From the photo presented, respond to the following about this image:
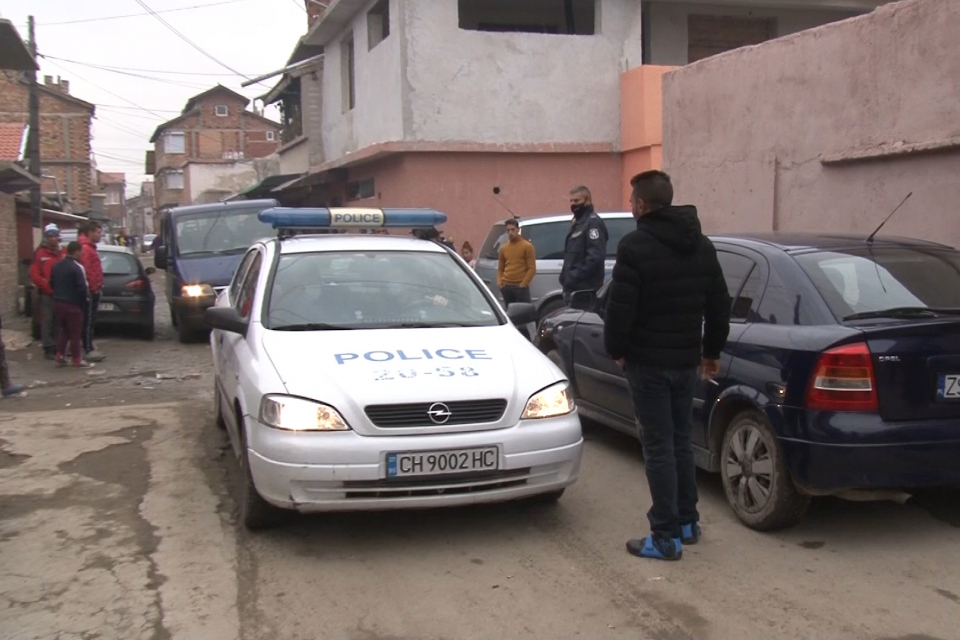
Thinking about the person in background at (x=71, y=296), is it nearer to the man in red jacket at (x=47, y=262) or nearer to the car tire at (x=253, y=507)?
the man in red jacket at (x=47, y=262)

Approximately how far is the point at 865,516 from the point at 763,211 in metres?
6.89

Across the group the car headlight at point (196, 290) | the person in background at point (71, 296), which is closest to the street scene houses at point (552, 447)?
the person in background at point (71, 296)

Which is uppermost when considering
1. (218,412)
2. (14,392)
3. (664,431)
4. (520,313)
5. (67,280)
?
(67,280)

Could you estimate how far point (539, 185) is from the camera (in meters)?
19.6

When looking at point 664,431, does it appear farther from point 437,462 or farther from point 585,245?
point 585,245

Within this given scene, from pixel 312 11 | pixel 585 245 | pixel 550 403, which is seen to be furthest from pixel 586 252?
pixel 312 11

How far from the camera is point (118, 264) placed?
15.7m

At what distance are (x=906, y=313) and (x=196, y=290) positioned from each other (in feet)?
37.8

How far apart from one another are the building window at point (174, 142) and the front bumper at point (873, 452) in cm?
7179

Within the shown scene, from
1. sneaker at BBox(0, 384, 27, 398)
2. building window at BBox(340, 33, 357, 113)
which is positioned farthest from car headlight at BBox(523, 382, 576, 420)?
building window at BBox(340, 33, 357, 113)

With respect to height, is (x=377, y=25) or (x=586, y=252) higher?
(x=377, y=25)

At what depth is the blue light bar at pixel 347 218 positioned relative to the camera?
6.98 m

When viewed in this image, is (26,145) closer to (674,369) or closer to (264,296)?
(264,296)

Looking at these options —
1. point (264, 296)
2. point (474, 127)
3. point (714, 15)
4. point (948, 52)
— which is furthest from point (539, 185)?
point (264, 296)
